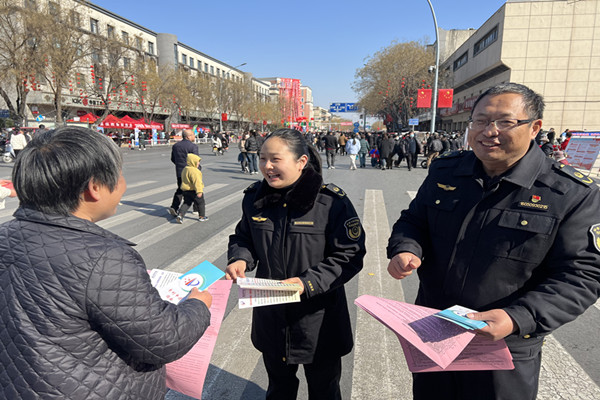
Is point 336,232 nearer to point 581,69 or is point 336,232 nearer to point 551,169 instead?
point 551,169

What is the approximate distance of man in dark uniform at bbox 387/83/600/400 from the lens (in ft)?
4.58

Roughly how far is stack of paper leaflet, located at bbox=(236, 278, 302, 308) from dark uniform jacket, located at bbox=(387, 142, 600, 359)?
569mm

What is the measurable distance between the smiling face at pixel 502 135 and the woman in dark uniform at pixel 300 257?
2.49ft

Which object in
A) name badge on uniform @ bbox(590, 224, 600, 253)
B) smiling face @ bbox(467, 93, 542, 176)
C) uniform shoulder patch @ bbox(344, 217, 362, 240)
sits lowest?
uniform shoulder patch @ bbox(344, 217, 362, 240)

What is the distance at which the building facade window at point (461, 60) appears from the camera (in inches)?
1891

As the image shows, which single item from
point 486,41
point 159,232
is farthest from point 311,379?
point 486,41

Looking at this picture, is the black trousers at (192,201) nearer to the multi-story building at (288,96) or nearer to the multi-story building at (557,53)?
the multi-story building at (557,53)

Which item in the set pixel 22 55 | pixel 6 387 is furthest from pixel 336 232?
pixel 22 55

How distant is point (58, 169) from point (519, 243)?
1719mm

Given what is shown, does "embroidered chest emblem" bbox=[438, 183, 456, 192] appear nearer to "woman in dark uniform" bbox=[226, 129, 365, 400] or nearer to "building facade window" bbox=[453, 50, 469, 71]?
"woman in dark uniform" bbox=[226, 129, 365, 400]

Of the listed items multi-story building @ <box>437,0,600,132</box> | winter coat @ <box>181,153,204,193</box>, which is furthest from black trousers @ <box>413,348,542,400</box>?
multi-story building @ <box>437,0,600,132</box>

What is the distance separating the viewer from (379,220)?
726cm

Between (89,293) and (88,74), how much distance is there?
1768 inches

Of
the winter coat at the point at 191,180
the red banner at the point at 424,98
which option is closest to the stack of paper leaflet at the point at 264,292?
the winter coat at the point at 191,180
